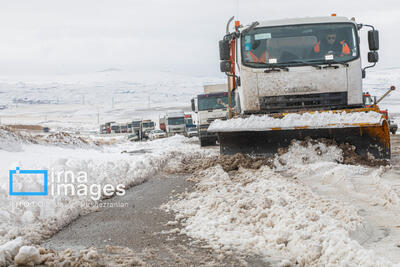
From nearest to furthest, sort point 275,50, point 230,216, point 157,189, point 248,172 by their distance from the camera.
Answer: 1. point 230,216
2. point 157,189
3. point 248,172
4. point 275,50

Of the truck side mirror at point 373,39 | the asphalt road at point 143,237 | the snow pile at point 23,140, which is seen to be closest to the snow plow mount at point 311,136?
the truck side mirror at point 373,39

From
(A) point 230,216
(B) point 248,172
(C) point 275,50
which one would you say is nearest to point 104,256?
(A) point 230,216

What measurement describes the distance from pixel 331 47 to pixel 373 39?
89cm

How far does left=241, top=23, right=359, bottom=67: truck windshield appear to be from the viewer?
957 cm

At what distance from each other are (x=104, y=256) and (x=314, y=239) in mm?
1639

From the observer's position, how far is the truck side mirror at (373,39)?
9633mm

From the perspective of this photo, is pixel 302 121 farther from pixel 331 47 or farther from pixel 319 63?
pixel 331 47

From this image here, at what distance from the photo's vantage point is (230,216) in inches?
183

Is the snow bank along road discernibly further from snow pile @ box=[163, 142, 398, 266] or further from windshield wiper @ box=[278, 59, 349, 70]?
windshield wiper @ box=[278, 59, 349, 70]

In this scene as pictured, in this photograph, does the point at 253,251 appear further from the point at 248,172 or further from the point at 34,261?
the point at 248,172

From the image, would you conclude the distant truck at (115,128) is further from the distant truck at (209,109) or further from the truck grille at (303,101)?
the truck grille at (303,101)

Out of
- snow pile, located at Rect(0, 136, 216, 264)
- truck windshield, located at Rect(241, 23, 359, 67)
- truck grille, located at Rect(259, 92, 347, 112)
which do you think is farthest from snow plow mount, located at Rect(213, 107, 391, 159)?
snow pile, located at Rect(0, 136, 216, 264)

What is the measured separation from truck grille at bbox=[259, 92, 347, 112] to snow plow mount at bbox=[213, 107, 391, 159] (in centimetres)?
63

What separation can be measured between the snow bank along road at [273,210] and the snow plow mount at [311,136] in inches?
12.4
